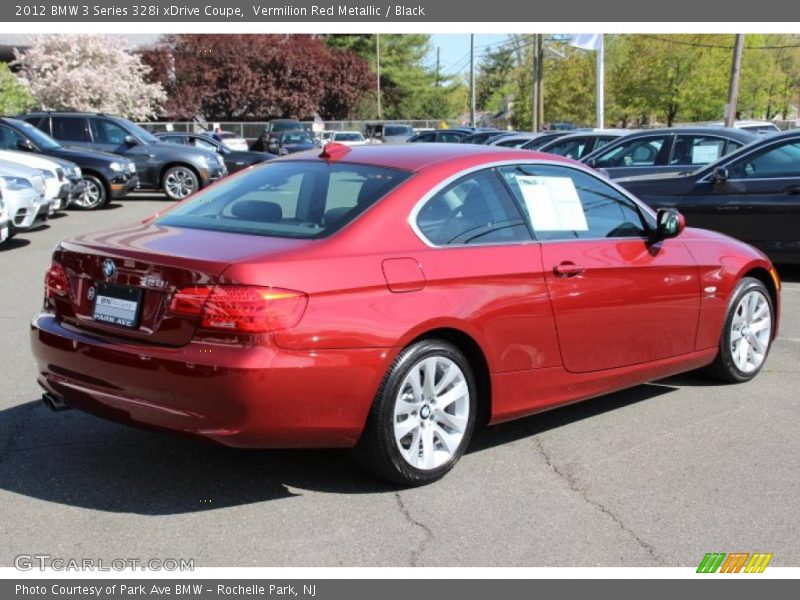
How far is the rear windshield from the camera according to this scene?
4.47 m

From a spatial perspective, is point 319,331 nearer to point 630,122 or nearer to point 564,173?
point 564,173

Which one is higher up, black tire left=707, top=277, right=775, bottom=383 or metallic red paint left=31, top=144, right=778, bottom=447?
metallic red paint left=31, top=144, right=778, bottom=447

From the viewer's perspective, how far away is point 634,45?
51.2 meters

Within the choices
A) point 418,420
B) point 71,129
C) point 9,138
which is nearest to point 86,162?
point 9,138

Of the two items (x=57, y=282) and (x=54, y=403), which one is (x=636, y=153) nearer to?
(x=57, y=282)

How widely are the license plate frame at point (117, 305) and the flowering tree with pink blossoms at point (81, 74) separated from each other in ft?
119

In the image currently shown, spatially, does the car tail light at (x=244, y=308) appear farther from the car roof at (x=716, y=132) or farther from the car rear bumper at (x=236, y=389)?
the car roof at (x=716, y=132)

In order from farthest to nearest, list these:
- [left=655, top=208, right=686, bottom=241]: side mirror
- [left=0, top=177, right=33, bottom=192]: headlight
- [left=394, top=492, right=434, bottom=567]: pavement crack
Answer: [left=0, top=177, right=33, bottom=192]: headlight → [left=655, top=208, right=686, bottom=241]: side mirror → [left=394, top=492, right=434, bottom=567]: pavement crack

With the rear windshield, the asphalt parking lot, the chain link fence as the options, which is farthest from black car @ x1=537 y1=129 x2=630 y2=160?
the chain link fence

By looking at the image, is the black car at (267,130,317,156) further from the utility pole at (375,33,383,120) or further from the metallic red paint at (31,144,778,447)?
the utility pole at (375,33,383,120)

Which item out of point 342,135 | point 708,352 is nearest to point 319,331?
point 708,352

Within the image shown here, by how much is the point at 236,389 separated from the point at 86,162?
620 inches

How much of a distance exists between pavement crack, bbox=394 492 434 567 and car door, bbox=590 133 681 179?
9.19 meters

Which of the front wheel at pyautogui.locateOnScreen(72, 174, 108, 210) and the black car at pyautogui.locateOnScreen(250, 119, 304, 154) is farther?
the black car at pyautogui.locateOnScreen(250, 119, 304, 154)
